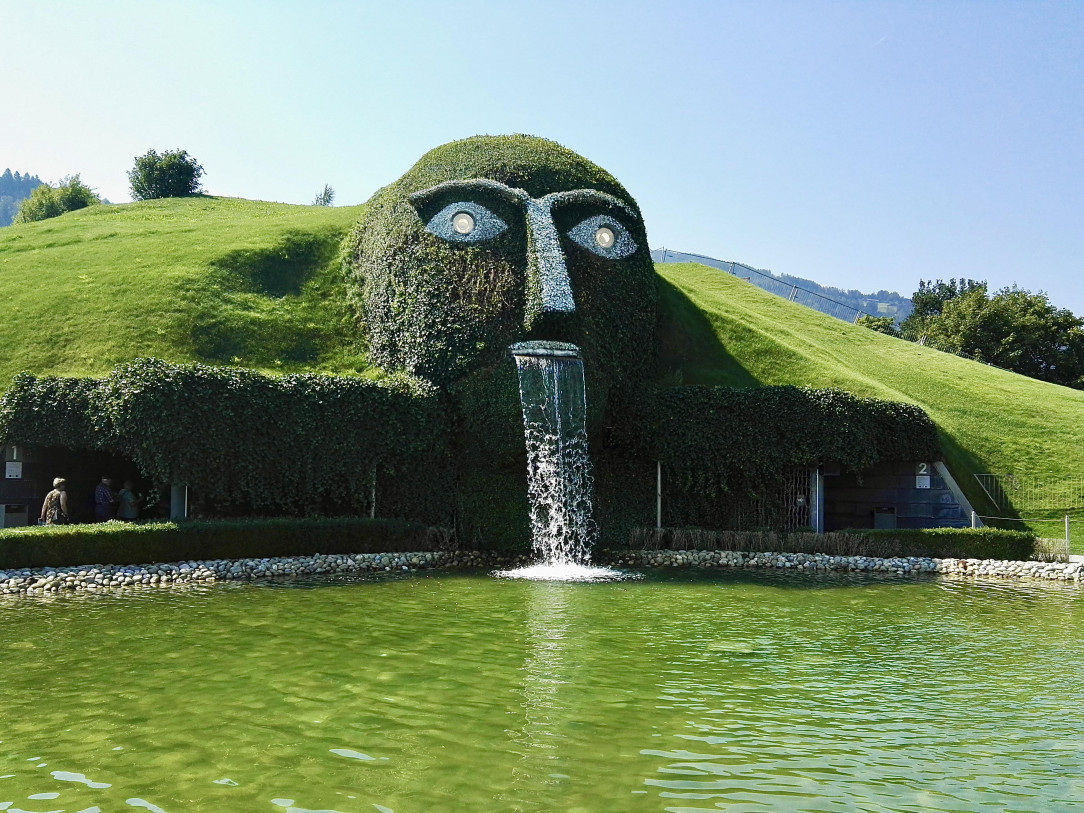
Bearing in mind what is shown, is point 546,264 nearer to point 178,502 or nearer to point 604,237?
point 604,237

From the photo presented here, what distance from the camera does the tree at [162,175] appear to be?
5166cm

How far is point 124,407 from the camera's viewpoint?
1794 centimetres

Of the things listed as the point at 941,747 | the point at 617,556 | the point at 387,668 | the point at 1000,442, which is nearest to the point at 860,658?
the point at 941,747

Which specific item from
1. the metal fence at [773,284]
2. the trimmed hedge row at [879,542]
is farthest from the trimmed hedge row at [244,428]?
the metal fence at [773,284]

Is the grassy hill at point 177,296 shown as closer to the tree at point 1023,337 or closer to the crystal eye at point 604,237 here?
the crystal eye at point 604,237

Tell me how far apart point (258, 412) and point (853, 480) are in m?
16.6

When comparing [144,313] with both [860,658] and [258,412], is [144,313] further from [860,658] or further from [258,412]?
[860,658]

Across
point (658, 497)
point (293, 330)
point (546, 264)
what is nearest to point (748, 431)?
point (658, 497)

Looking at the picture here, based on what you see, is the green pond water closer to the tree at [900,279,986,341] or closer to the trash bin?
the trash bin

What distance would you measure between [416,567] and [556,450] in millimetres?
4541

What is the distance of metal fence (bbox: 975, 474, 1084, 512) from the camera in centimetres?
2509

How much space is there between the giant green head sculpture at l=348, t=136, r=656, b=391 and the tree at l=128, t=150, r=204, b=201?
3080 cm

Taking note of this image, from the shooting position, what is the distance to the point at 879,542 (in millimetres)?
20562

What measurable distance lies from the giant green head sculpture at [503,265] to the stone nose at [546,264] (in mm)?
30
